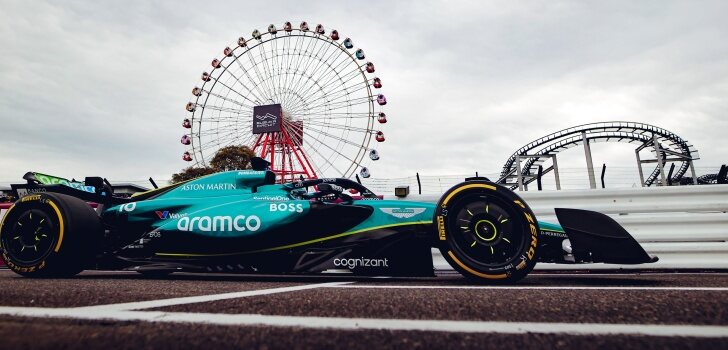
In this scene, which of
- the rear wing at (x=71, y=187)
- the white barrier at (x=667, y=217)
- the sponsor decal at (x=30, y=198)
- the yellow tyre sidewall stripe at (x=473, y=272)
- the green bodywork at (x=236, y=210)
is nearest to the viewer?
the yellow tyre sidewall stripe at (x=473, y=272)

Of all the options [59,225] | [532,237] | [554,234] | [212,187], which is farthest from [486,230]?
[59,225]

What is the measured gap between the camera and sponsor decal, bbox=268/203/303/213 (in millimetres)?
3240

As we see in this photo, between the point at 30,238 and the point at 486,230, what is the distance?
11.8 ft

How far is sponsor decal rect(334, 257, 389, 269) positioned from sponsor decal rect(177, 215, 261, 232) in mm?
723

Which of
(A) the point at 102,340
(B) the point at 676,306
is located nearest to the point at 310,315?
(A) the point at 102,340

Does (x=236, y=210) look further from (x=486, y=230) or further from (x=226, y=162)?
(x=226, y=162)

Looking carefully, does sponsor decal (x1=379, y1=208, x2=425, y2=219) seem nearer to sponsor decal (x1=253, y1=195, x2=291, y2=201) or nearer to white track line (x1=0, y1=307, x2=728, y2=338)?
sponsor decal (x1=253, y1=195, x2=291, y2=201)

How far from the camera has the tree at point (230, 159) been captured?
31.3m

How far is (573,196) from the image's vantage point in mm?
4484

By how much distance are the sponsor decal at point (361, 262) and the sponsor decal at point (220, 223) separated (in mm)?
723

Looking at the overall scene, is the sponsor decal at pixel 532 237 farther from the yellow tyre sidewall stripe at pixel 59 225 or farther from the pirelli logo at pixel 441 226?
the yellow tyre sidewall stripe at pixel 59 225

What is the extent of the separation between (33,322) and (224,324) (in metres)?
0.55

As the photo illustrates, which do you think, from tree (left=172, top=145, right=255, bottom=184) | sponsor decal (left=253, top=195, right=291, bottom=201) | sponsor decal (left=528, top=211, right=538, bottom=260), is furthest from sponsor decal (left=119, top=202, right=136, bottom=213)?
tree (left=172, top=145, right=255, bottom=184)

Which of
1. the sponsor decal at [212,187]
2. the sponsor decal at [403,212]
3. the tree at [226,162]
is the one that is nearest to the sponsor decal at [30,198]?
the sponsor decal at [212,187]
